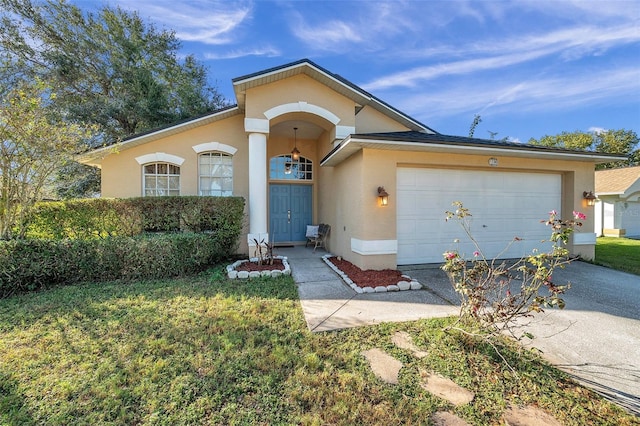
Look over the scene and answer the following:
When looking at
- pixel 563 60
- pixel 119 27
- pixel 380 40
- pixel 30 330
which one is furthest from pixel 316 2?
pixel 119 27

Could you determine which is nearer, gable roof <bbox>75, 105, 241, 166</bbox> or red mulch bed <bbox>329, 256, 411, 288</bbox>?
red mulch bed <bbox>329, 256, 411, 288</bbox>

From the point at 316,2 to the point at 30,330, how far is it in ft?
31.8

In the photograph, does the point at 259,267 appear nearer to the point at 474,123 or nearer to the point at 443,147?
the point at 443,147

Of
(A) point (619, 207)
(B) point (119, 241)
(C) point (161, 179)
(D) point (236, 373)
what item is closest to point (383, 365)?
(D) point (236, 373)

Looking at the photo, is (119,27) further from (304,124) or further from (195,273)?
(195,273)

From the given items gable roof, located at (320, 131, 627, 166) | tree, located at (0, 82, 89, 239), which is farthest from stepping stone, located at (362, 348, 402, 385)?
tree, located at (0, 82, 89, 239)

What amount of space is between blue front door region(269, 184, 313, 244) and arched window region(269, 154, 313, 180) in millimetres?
380

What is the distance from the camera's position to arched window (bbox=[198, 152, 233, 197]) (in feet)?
28.5

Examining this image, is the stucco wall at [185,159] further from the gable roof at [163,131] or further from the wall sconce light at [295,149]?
the wall sconce light at [295,149]

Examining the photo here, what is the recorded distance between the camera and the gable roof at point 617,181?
15102mm

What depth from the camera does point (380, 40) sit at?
906 cm

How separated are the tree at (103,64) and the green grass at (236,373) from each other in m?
11.4

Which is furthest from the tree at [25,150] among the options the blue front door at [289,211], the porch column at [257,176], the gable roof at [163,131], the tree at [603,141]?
the tree at [603,141]

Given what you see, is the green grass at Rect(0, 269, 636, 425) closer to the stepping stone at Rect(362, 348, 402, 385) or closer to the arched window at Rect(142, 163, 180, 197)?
the stepping stone at Rect(362, 348, 402, 385)
